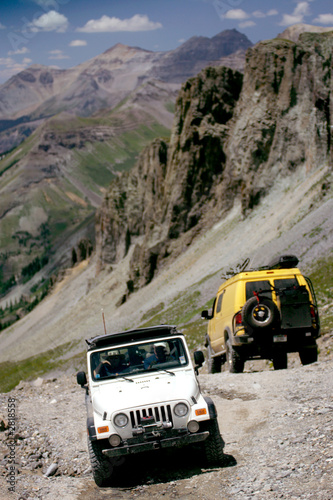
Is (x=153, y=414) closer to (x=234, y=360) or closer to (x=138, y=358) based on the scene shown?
(x=138, y=358)

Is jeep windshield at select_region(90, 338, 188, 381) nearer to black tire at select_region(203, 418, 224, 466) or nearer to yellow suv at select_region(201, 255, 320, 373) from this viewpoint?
Answer: black tire at select_region(203, 418, 224, 466)

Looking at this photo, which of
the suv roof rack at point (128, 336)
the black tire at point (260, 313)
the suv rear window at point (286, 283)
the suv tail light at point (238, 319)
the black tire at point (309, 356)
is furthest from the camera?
the black tire at point (309, 356)

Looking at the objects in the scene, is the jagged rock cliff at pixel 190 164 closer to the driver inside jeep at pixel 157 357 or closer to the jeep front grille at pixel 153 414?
the driver inside jeep at pixel 157 357

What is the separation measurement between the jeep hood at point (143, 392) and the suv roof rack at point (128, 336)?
3.85 feet

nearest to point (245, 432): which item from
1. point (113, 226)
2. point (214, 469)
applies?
point (214, 469)

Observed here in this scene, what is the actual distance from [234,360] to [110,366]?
24.7 ft

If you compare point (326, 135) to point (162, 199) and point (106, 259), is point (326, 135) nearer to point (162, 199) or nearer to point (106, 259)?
point (162, 199)

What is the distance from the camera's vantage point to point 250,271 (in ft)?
58.8

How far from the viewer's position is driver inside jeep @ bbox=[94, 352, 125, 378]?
11.1 m

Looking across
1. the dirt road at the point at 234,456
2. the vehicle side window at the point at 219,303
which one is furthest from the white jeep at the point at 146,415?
the vehicle side window at the point at 219,303

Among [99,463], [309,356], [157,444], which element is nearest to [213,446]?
[157,444]

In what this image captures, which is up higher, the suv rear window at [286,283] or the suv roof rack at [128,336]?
the suv roof rack at [128,336]

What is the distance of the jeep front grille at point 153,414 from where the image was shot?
9891 mm

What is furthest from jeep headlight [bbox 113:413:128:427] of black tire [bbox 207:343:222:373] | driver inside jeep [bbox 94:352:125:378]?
black tire [bbox 207:343:222:373]
